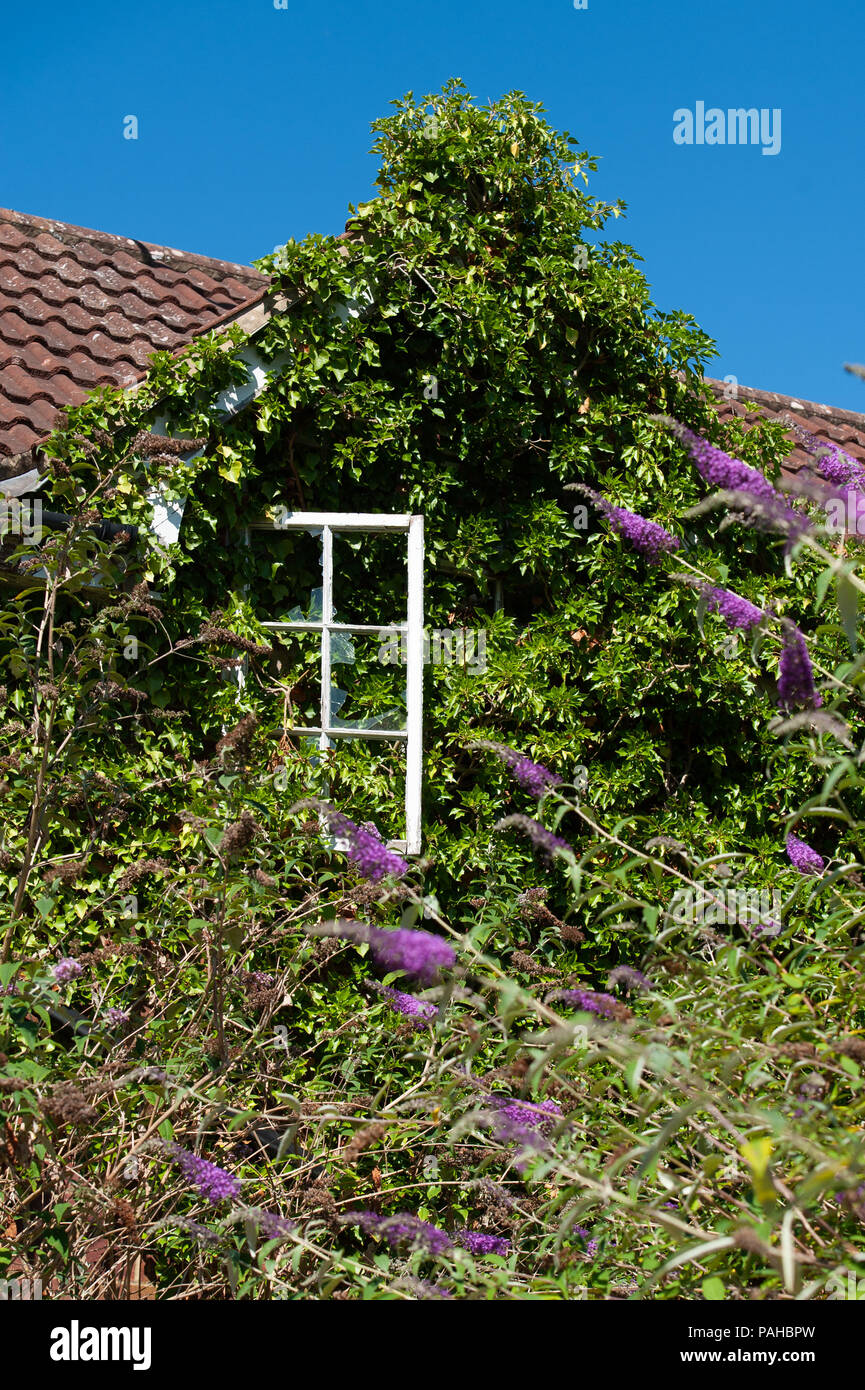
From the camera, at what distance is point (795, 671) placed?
6.08 ft

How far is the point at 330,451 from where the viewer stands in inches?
188

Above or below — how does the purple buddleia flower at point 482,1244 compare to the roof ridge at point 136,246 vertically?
below

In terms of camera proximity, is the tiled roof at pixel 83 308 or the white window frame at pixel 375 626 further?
the tiled roof at pixel 83 308

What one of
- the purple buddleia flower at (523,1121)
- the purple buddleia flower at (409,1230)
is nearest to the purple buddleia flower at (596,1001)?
the purple buddleia flower at (523,1121)

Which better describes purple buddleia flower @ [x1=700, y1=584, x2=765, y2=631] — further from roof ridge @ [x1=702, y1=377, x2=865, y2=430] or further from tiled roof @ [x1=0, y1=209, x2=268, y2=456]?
roof ridge @ [x1=702, y1=377, x2=865, y2=430]

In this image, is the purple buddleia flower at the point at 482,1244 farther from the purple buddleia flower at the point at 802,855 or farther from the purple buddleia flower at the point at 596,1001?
the purple buddleia flower at the point at 802,855

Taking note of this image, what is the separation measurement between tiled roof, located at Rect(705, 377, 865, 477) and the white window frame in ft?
9.14

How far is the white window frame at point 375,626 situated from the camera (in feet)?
14.5

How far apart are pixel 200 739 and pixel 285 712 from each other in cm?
35

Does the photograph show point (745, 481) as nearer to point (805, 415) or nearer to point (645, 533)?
point (645, 533)

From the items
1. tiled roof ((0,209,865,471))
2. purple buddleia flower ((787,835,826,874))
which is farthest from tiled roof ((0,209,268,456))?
purple buddleia flower ((787,835,826,874))

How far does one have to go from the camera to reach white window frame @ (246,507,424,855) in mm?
4434

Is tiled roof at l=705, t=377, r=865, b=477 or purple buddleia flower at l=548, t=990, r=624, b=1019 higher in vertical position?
tiled roof at l=705, t=377, r=865, b=477

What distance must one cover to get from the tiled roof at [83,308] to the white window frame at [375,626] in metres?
0.86
